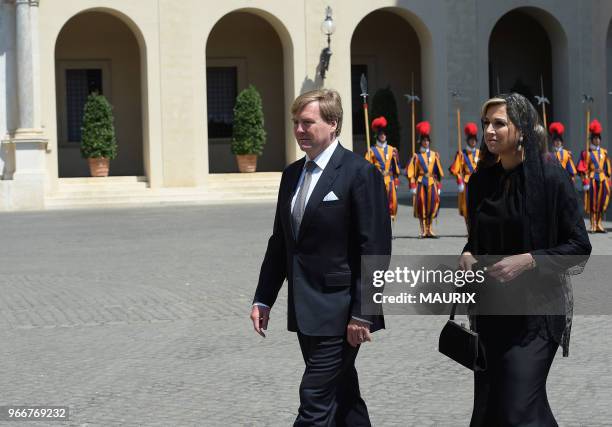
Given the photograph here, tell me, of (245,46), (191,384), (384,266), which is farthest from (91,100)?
(384,266)

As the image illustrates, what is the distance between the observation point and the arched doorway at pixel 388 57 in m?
31.6

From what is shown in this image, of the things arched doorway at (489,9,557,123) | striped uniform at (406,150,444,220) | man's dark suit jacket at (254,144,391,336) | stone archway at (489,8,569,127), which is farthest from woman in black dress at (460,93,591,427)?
arched doorway at (489,9,557,123)

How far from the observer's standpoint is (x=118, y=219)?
21.8 m

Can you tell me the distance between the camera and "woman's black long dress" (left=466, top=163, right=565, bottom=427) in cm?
426

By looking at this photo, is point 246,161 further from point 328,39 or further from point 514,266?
point 514,266

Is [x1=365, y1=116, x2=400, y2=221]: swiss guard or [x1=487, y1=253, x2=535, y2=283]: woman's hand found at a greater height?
[x1=365, y1=116, x2=400, y2=221]: swiss guard

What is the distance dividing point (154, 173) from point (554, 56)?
1064 centimetres

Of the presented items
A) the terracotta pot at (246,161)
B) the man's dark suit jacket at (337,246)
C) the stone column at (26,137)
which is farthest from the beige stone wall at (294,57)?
the man's dark suit jacket at (337,246)

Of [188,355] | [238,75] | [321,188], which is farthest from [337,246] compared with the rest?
[238,75]

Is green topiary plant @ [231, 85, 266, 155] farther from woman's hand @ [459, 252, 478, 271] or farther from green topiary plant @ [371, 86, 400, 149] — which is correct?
woman's hand @ [459, 252, 478, 271]

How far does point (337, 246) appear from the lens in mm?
4637

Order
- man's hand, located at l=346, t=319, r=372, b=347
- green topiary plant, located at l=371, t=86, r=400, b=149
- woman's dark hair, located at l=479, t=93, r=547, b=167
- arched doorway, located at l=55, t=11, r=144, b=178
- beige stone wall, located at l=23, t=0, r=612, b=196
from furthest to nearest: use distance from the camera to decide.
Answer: arched doorway, located at l=55, t=11, r=144, b=178
green topiary plant, located at l=371, t=86, r=400, b=149
beige stone wall, located at l=23, t=0, r=612, b=196
man's hand, located at l=346, t=319, r=372, b=347
woman's dark hair, located at l=479, t=93, r=547, b=167

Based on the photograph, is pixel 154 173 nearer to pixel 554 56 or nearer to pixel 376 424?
pixel 554 56

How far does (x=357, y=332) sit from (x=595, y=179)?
14568 mm
